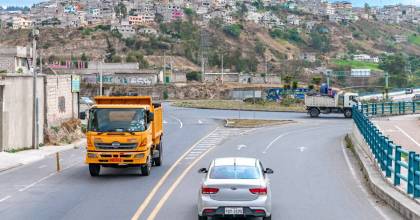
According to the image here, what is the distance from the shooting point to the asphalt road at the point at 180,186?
1991 centimetres

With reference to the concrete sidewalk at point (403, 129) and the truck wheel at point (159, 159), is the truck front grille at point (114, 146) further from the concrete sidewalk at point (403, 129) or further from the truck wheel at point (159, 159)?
the concrete sidewalk at point (403, 129)

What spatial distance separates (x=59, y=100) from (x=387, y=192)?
1313 inches

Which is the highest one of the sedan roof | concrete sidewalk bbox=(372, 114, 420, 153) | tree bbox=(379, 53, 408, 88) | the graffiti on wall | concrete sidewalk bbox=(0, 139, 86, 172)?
tree bbox=(379, 53, 408, 88)

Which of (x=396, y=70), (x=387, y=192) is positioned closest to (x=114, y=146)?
(x=387, y=192)

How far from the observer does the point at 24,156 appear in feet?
128

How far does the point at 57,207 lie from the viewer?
2086cm

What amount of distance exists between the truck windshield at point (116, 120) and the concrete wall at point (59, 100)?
21337 millimetres

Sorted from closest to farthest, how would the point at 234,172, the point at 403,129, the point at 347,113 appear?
1. the point at 234,172
2. the point at 403,129
3. the point at 347,113

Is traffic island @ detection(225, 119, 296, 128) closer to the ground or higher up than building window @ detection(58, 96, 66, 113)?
closer to the ground

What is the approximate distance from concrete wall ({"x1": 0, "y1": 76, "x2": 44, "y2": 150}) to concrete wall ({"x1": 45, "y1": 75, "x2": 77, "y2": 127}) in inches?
108

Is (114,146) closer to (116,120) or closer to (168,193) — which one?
(116,120)

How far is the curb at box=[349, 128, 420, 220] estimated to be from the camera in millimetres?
18009

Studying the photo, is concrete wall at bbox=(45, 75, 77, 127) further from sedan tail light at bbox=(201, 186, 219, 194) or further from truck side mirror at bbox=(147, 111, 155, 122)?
sedan tail light at bbox=(201, 186, 219, 194)

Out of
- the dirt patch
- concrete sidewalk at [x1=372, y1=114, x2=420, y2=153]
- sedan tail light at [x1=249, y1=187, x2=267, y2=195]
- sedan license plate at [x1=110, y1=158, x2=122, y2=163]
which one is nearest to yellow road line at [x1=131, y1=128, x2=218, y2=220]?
sedan license plate at [x1=110, y1=158, x2=122, y2=163]
